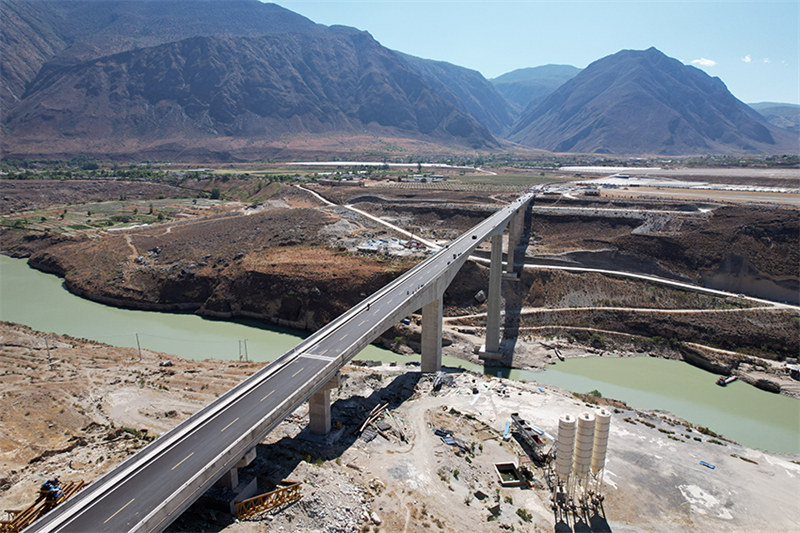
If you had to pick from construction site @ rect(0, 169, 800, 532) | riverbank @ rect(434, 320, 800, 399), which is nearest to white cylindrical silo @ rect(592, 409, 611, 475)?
construction site @ rect(0, 169, 800, 532)

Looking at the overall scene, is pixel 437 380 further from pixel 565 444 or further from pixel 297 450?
pixel 565 444

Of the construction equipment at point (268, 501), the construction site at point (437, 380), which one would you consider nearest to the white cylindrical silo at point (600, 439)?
the construction site at point (437, 380)

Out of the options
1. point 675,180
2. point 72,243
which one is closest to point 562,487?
point 72,243

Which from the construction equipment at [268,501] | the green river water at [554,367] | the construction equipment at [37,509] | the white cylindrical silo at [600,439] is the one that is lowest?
the green river water at [554,367]

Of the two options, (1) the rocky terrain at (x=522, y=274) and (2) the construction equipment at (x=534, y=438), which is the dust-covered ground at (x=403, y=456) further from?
(1) the rocky terrain at (x=522, y=274)

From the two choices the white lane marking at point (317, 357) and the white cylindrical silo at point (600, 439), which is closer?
the white cylindrical silo at point (600, 439)

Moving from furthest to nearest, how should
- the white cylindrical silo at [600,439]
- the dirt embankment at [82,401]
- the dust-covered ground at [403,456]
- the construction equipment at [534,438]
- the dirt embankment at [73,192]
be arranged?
the dirt embankment at [73,192]
the construction equipment at [534,438]
the dirt embankment at [82,401]
the white cylindrical silo at [600,439]
the dust-covered ground at [403,456]

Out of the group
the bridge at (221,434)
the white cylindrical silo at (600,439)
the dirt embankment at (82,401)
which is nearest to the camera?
the bridge at (221,434)

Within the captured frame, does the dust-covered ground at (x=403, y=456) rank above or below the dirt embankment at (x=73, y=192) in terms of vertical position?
below
